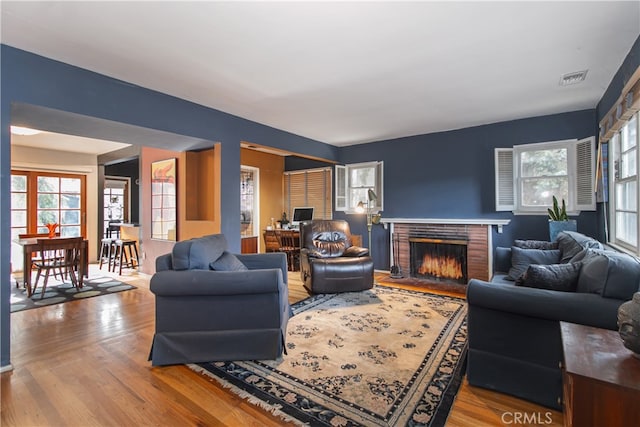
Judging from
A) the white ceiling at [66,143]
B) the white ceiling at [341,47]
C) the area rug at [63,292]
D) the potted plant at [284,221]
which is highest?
the white ceiling at [66,143]

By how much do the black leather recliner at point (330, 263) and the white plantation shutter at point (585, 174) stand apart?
2.90 meters

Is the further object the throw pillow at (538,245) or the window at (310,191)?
the window at (310,191)

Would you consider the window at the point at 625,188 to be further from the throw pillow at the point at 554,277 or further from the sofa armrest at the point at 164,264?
the sofa armrest at the point at 164,264

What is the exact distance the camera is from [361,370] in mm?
2293

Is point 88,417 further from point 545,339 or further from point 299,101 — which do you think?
point 299,101

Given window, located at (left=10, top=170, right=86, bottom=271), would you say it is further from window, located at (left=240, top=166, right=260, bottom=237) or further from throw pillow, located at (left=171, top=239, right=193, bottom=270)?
throw pillow, located at (left=171, top=239, right=193, bottom=270)

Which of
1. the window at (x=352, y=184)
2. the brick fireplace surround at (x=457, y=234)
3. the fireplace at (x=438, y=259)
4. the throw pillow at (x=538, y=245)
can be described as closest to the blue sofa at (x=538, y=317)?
the throw pillow at (x=538, y=245)

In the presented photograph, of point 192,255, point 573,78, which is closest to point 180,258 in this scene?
point 192,255

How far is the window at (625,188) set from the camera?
2.66 m

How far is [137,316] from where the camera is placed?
11.5 feet

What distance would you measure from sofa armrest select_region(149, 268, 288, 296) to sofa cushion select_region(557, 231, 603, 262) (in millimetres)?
2708

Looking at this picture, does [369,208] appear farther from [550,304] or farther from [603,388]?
[603,388]

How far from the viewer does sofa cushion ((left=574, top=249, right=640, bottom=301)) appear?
170 centimetres

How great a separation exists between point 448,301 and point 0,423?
417 cm
